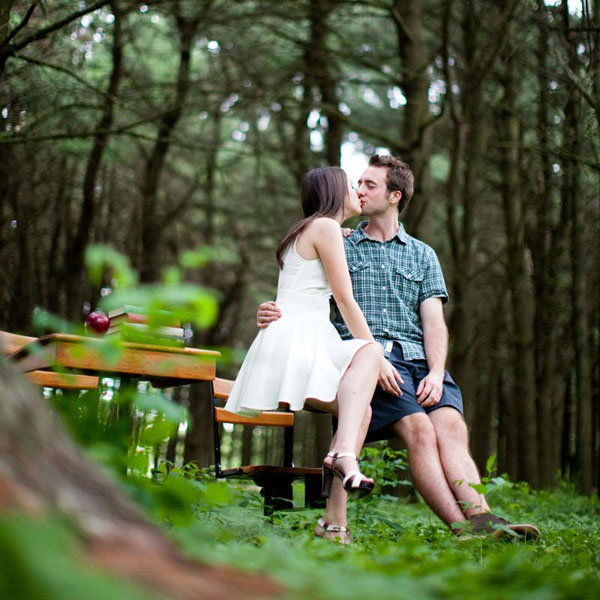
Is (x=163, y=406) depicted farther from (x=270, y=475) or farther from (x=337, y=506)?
(x=270, y=475)

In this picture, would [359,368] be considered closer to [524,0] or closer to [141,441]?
[141,441]

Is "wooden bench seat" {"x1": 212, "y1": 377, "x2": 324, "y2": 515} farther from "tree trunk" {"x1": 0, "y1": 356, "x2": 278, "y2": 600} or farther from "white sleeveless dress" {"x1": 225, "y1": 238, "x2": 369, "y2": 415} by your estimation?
"tree trunk" {"x1": 0, "y1": 356, "x2": 278, "y2": 600}

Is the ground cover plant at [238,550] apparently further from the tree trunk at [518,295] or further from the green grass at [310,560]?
the tree trunk at [518,295]

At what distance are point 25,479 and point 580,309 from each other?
9.81 m

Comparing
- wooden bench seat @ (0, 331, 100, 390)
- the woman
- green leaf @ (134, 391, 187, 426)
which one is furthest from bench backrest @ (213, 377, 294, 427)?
green leaf @ (134, 391, 187, 426)

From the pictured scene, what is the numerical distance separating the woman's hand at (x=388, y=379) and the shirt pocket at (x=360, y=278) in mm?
661

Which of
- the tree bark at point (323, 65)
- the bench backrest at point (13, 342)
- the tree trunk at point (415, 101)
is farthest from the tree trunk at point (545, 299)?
the bench backrest at point (13, 342)

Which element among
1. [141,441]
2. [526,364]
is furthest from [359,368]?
[526,364]

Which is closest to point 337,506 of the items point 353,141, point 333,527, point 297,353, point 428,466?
point 333,527

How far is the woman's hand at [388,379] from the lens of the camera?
3975 millimetres

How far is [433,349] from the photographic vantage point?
4414 mm

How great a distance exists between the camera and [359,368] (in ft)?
12.1

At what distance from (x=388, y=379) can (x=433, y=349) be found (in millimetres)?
543

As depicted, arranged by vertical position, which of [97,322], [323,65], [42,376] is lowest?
[42,376]
